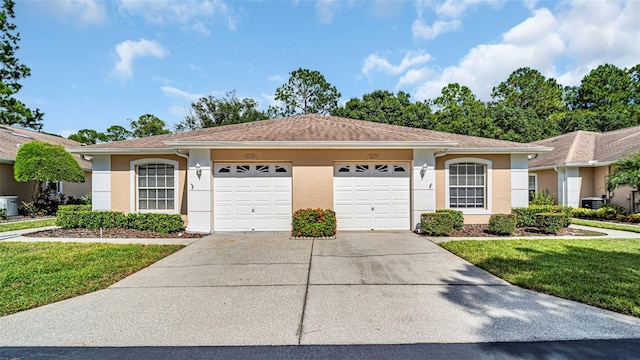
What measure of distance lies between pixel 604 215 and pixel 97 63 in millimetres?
25030

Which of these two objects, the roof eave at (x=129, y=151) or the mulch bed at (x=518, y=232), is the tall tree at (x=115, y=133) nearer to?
the roof eave at (x=129, y=151)

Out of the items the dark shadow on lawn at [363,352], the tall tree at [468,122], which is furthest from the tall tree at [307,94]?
the dark shadow on lawn at [363,352]

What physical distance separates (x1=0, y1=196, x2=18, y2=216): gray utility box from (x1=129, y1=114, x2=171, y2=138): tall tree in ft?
95.3

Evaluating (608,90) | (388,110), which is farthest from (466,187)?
(608,90)

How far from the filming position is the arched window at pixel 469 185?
1145cm

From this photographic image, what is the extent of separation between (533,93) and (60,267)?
49857 millimetres

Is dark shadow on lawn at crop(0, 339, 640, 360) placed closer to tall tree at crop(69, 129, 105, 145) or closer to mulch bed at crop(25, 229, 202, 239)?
mulch bed at crop(25, 229, 202, 239)

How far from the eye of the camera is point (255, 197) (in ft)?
33.5

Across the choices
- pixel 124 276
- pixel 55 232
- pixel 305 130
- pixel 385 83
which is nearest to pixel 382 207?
pixel 305 130

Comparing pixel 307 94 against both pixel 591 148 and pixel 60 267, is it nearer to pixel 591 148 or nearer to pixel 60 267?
pixel 591 148

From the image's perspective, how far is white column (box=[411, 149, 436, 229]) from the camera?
10148mm

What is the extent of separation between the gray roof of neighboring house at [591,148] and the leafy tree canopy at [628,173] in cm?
199

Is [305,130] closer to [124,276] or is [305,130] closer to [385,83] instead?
[124,276]

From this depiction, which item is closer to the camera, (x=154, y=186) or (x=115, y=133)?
(x=154, y=186)
